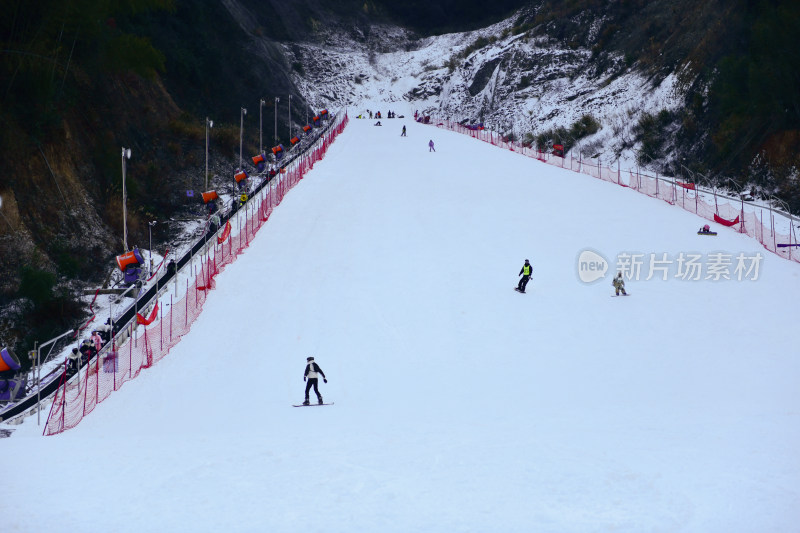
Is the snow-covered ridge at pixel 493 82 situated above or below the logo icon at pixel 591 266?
above

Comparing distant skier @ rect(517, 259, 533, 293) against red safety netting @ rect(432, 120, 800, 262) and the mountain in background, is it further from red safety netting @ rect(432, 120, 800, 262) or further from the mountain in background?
the mountain in background

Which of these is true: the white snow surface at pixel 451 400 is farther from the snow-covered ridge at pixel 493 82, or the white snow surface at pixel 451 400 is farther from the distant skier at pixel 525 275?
the snow-covered ridge at pixel 493 82

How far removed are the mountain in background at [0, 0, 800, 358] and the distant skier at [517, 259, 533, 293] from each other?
15681 mm

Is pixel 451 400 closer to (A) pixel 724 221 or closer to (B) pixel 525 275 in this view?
(B) pixel 525 275

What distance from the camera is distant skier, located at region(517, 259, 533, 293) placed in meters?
27.5

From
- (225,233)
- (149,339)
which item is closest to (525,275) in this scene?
(149,339)

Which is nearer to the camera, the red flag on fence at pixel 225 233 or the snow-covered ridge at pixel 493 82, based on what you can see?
the red flag on fence at pixel 225 233

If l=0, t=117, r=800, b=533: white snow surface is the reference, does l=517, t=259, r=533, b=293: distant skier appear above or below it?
above

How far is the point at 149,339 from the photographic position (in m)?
23.7

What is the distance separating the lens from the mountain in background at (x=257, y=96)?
33844 mm

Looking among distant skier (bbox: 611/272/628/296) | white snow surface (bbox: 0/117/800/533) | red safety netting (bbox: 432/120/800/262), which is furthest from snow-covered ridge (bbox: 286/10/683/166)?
distant skier (bbox: 611/272/628/296)

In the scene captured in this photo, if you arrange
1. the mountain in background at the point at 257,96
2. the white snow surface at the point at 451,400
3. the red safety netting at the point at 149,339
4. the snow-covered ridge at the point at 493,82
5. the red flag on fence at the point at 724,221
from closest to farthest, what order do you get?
the white snow surface at the point at 451,400, the red safety netting at the point at 149,339, the mountain in background at the point at 257,96, the red flag on fence at the point at 724,221, the snow-covered ridge at the point at 493,82

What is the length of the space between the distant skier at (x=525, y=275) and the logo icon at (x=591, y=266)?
2.73 m

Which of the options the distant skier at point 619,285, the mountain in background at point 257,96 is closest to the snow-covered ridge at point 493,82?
the mountain in background at point 257,96
